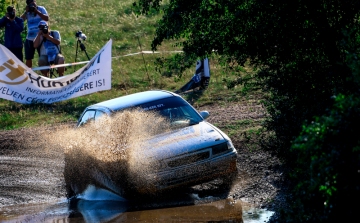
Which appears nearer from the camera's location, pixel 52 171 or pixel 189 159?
pixel 189 159

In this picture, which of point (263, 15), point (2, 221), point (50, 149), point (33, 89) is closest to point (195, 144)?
point (263, 15)

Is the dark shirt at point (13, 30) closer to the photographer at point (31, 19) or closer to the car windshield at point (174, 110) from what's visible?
the photographer at point (31, 19)

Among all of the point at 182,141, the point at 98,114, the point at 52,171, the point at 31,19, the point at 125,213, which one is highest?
the point at 31,19

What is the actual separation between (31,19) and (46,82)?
2.26 m

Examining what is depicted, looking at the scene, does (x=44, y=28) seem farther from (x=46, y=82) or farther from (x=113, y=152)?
(x=113, y=152)

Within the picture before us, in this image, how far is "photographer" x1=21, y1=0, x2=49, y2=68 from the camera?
2066 centimetres

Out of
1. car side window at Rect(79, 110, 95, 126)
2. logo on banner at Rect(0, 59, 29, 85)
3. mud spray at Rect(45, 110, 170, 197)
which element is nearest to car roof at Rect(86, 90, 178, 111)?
car side window at Rect(79, 110, 95, 126)

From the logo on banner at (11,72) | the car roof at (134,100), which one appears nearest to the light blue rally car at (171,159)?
the car roof at (134,100)

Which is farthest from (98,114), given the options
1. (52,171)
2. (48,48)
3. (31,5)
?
(31,5)

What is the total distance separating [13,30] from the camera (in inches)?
816

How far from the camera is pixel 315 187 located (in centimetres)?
679

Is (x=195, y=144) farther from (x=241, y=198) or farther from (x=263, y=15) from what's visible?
(x=263, y=15)

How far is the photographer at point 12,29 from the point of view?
20625mm

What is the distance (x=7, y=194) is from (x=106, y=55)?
7692mm
